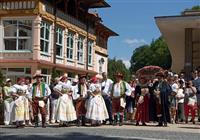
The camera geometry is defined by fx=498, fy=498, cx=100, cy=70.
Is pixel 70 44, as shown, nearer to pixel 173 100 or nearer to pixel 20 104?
pixel 173 100

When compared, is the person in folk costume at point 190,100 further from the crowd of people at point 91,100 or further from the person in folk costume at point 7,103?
the person in folk costume at point 7,103

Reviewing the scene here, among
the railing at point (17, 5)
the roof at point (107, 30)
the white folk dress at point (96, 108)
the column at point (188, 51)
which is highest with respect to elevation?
the roof at point (107, 30)

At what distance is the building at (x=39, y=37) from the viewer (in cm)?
3266

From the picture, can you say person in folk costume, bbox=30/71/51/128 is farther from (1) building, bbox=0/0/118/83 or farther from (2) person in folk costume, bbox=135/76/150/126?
(1) building, bbox=0/0/118/83

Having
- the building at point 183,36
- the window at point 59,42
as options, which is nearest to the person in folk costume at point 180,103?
the building at point 183,36

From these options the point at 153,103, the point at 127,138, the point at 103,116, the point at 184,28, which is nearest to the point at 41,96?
the point at 103,116

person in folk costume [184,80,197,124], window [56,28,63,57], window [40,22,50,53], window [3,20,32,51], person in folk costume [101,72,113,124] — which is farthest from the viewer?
window [56,28,63,57]

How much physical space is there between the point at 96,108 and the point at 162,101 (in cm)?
223

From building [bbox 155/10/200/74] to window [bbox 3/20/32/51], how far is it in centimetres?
885

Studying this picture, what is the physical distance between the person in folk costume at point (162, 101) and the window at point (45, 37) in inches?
695

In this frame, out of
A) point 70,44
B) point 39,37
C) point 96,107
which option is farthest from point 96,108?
point 70,44

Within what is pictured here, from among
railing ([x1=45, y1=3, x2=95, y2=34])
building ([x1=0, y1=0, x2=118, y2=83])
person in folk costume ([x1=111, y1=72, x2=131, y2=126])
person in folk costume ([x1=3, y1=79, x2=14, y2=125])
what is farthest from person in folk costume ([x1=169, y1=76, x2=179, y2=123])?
railing ([x1=45, y1=3, x2=95, y2=34])

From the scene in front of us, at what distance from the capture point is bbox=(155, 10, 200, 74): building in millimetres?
28031

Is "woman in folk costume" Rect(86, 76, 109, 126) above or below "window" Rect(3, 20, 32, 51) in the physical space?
below
